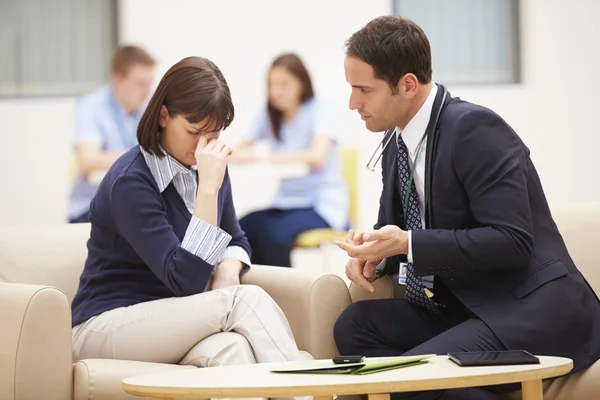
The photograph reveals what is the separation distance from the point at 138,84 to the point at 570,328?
3.53 metres

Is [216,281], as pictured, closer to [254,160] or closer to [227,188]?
[227,188]

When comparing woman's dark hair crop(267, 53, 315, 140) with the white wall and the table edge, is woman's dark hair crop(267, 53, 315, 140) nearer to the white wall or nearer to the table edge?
the white wall

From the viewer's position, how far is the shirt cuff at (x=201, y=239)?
2.24 m

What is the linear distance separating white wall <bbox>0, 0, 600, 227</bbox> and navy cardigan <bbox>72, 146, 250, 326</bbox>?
3.57 metres

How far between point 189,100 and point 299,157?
2765 millimetres

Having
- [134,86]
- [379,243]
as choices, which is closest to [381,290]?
[379,243]

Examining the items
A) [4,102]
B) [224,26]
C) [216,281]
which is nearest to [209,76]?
[216,281]

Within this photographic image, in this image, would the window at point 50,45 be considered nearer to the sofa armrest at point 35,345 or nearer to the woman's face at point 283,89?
the woman's face at point 283,89

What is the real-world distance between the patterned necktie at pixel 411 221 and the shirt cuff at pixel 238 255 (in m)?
0.53

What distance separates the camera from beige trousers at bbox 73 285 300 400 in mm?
2094

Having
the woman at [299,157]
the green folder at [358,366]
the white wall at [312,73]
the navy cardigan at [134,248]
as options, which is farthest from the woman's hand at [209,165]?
the white wall at [312,73]

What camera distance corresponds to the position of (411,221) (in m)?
2.21

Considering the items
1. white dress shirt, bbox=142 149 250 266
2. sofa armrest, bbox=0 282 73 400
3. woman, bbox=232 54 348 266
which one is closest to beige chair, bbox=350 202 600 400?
white dress shirt, bbox=142 149 250 266

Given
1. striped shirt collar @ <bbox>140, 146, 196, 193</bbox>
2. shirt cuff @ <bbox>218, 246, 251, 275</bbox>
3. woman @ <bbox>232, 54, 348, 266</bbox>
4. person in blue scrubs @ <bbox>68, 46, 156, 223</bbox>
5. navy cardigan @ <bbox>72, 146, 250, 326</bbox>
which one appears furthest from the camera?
person in blue scrubs @ <bbox>68, 46, 156, 223</bbox>
